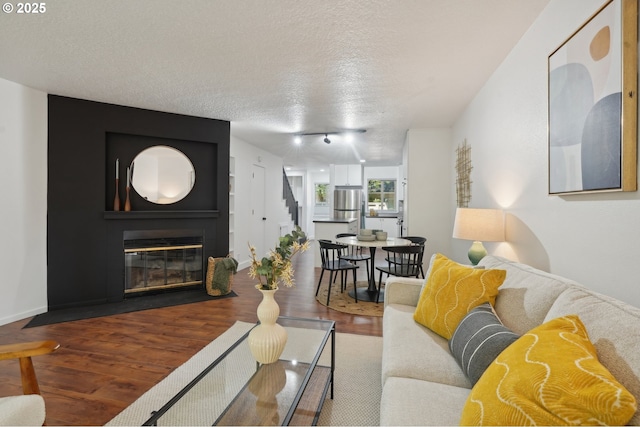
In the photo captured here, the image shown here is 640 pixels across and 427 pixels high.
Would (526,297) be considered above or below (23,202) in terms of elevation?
below

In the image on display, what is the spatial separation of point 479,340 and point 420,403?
1.31 ft

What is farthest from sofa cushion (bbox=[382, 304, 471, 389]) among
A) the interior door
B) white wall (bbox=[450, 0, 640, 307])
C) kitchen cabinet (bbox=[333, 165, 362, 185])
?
kitchen cabinet (bbox=[333, 165, 362, 185])

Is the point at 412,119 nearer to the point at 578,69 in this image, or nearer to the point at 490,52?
the point at 490,52

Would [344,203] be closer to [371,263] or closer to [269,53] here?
[371,263]

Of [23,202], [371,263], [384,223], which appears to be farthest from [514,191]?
[384,223]

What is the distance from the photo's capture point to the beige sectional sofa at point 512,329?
901 millimetres

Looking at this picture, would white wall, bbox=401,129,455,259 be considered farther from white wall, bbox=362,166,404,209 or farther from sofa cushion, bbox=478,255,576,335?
white wall, bbox=362,166,404,209

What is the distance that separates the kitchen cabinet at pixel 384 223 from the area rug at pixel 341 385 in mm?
7112

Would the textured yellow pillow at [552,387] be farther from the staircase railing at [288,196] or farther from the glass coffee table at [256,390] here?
the staircase railing at [288,196]

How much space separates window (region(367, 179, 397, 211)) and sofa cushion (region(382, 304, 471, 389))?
8.47 metres

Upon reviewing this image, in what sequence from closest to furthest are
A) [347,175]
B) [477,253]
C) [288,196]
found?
1. [477,253]
2. [288,196]
3. [347,175]

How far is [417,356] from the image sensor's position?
1537mm

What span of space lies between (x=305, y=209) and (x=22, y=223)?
8155 mm

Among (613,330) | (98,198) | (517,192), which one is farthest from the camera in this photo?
(98,198)
